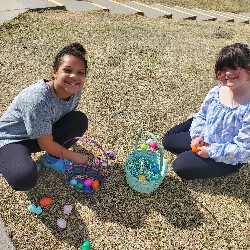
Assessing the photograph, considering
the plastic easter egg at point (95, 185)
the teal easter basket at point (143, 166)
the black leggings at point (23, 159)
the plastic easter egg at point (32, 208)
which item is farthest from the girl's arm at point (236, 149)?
the plastic easter egg at point (32, 208)

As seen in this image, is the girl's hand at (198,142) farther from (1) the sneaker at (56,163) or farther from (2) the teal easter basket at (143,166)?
(1) the sneaker at (56,163)

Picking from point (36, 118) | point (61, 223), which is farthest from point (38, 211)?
point (36, 118)

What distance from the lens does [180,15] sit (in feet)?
31.1

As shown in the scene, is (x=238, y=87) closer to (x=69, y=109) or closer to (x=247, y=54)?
(x=247, y=54)

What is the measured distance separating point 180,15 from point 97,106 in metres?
5.99

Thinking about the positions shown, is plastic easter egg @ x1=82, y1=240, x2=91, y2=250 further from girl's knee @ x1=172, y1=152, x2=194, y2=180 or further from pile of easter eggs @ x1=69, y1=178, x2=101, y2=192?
girl's knee @ x1=172, y1=152, x2=194, y2=180

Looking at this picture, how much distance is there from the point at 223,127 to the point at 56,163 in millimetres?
1673

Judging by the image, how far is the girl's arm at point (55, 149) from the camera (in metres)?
2.99

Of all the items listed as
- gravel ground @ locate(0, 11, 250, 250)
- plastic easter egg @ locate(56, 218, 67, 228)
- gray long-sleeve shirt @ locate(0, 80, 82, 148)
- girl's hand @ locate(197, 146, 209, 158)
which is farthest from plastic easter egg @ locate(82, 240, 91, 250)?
girl's hand @ locate(197, 146, 209, 158)

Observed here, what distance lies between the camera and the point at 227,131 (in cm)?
321

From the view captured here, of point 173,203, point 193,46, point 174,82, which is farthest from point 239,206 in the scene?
point 193,46

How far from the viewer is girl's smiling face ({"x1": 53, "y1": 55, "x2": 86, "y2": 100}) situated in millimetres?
2889

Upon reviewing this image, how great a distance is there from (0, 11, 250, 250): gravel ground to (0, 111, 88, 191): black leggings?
12.2 inches

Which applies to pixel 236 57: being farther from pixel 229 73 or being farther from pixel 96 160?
pixel 96 160
